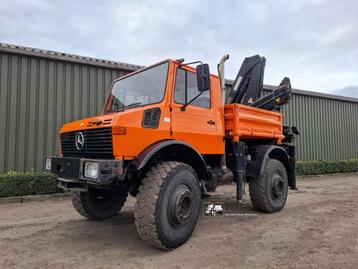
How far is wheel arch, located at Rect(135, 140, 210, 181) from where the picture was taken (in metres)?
4.08

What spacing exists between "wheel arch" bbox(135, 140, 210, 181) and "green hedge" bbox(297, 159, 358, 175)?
9.23 m

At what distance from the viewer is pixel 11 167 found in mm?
8562

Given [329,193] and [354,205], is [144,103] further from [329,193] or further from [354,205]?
[329,193]

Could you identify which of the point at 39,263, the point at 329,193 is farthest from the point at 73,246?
the point at 329,193

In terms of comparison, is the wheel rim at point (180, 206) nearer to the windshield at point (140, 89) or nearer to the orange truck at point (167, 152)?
the orange truck at point (167, 152)

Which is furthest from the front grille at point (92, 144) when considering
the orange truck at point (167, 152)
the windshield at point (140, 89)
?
the windshield at point (140, 89)

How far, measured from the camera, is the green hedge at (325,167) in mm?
13164

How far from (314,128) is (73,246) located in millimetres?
13153

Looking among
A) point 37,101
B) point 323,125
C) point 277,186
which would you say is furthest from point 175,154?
point 323,125

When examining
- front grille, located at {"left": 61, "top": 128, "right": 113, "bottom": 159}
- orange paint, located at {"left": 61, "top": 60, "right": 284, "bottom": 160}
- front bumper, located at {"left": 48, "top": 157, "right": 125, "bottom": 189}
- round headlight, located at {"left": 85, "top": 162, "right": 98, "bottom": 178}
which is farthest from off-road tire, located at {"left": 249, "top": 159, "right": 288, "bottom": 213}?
round headlight, located at {"left": 85, "top": 162, "right": 98, "bottom": 178}

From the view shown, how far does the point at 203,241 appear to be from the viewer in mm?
4523

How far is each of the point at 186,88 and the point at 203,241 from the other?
7.24 ft

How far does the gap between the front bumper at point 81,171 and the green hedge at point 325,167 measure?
10598 millimetres

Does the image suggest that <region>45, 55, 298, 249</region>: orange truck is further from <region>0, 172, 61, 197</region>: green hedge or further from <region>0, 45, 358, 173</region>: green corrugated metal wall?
<region>0, 45, 358, 173</region>: green corrugated metal wall
